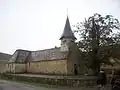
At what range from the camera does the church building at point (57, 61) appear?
1927 inches

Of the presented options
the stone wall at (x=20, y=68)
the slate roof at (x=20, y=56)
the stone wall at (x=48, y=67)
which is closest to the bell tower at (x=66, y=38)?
the stone wall at (x=48, y=67)

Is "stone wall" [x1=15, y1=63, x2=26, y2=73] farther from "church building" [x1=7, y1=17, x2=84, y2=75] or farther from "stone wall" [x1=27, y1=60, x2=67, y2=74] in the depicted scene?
"stone wall" [x1=27, y1=60, x2=67, y2=74]

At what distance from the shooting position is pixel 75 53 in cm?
5084

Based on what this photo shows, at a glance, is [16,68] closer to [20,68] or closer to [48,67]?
[20,68]

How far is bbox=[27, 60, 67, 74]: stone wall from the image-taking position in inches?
1928

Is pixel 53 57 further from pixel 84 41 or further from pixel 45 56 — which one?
pixel 84 41

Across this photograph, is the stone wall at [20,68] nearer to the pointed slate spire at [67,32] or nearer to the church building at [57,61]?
the church building at [57,61]

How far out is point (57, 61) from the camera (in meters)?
50.4

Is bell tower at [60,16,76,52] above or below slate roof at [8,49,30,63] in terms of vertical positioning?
above

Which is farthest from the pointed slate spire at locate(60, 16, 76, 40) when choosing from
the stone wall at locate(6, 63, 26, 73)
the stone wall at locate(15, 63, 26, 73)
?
the stone wall at locate(6, 63, 26, 73)

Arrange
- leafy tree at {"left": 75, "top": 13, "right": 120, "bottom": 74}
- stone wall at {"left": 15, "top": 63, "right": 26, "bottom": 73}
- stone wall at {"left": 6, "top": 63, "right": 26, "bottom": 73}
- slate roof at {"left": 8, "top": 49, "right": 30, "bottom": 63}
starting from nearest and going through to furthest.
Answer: leafy tree at {"left": 75, "top": 13, "right": 120, "bottom": 74}, stone wall at {"left": 6, "top": 63, "right": 26, "bottom": 73}, stone wall at {"left": 15, "top": 63, "right": 26, "bottom": 73}, slate roof at {"left": 8, "top": 49, "right": 30, "bottom": 63}

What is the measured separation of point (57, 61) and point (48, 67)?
4.20 meters

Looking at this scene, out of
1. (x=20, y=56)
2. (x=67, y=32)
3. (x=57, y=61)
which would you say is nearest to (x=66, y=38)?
(x=67, y=32)

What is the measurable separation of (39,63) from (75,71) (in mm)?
12179
